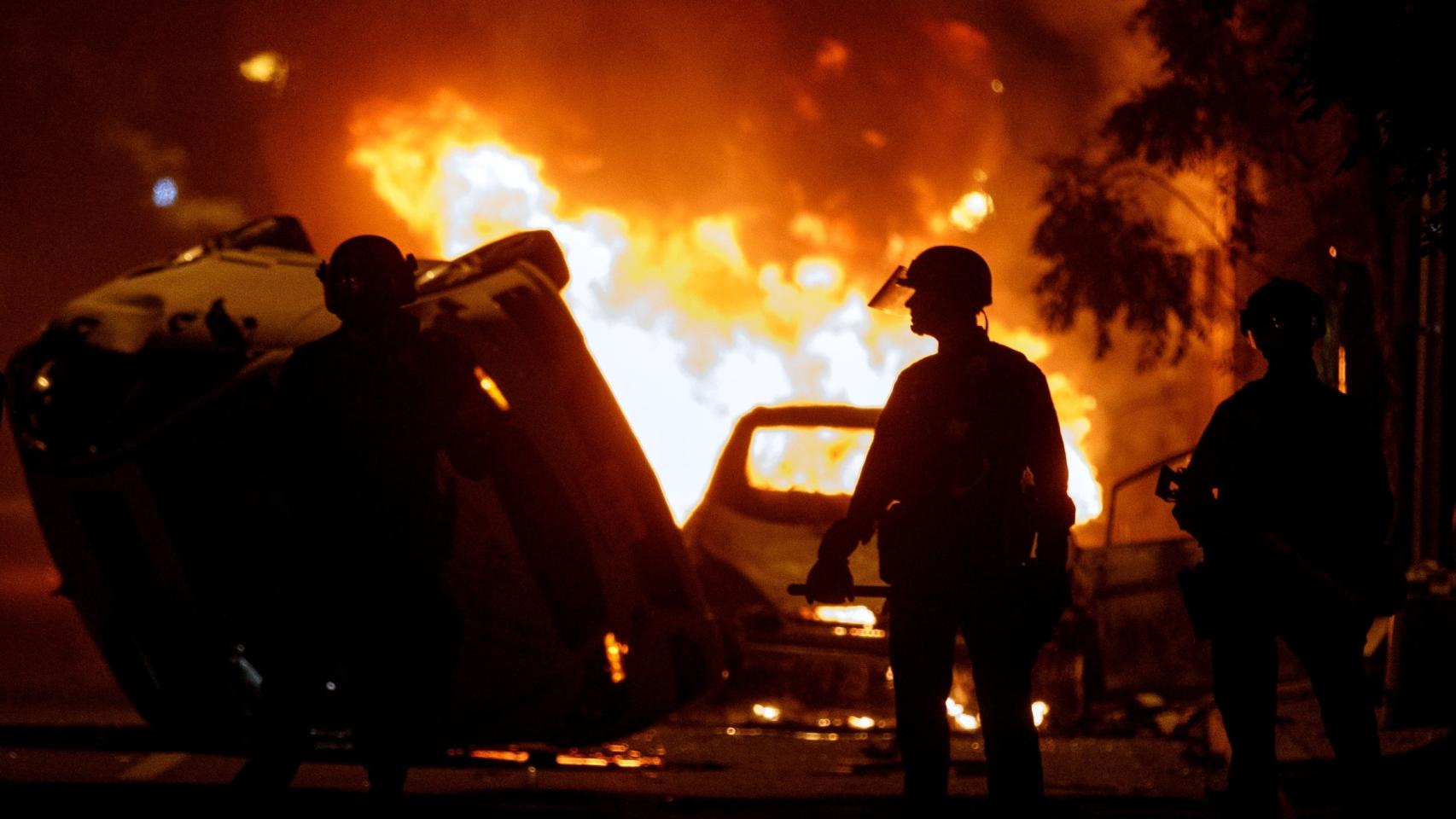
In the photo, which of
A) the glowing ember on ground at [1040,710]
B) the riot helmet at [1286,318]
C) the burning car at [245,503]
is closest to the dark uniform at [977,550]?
the riot helmet at [1286,318]

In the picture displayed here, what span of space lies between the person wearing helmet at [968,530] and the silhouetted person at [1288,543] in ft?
1.35

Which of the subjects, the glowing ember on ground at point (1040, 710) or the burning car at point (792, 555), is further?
the glowing ember on ground at point (1040, 710)

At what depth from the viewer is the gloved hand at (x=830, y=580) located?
5.02 metres

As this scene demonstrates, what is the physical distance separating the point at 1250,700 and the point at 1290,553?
0.40 meters

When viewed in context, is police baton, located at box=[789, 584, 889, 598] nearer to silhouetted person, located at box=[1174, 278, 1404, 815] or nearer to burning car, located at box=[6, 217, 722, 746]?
silhouetted person, located at box=[1174, 278, 1404, 815]

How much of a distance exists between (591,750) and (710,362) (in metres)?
14.0

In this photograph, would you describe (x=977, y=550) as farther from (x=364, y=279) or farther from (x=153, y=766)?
(x=153, y=766)

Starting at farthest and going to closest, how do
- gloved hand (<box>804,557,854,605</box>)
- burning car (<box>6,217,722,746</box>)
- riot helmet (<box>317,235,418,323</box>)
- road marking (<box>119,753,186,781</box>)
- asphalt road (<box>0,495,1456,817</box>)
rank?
road marking (<box>119,753,186,781</box>) < asphalt road (<box>0,495,1456,817</box>) < burning car (<box>6,217,722,746</box>) < gloved hand (<box>804,557,854,605</box>) < riot helmet (<box>317,235,418,323</box>)

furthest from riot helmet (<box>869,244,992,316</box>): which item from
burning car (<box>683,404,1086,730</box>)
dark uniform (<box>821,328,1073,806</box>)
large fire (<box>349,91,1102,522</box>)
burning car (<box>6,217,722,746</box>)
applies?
large fire (<box>349,91,1102,522</box>)

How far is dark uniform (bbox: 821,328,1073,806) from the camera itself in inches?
190

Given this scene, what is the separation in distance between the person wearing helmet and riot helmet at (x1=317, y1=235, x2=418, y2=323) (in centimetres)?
128

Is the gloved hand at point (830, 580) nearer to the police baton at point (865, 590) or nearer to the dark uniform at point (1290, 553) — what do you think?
the police baton at point (865, 590)

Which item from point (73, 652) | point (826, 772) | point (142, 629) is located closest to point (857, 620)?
point (826, 772)

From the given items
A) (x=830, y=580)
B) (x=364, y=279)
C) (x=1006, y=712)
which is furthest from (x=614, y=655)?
(x=364, y=279)
